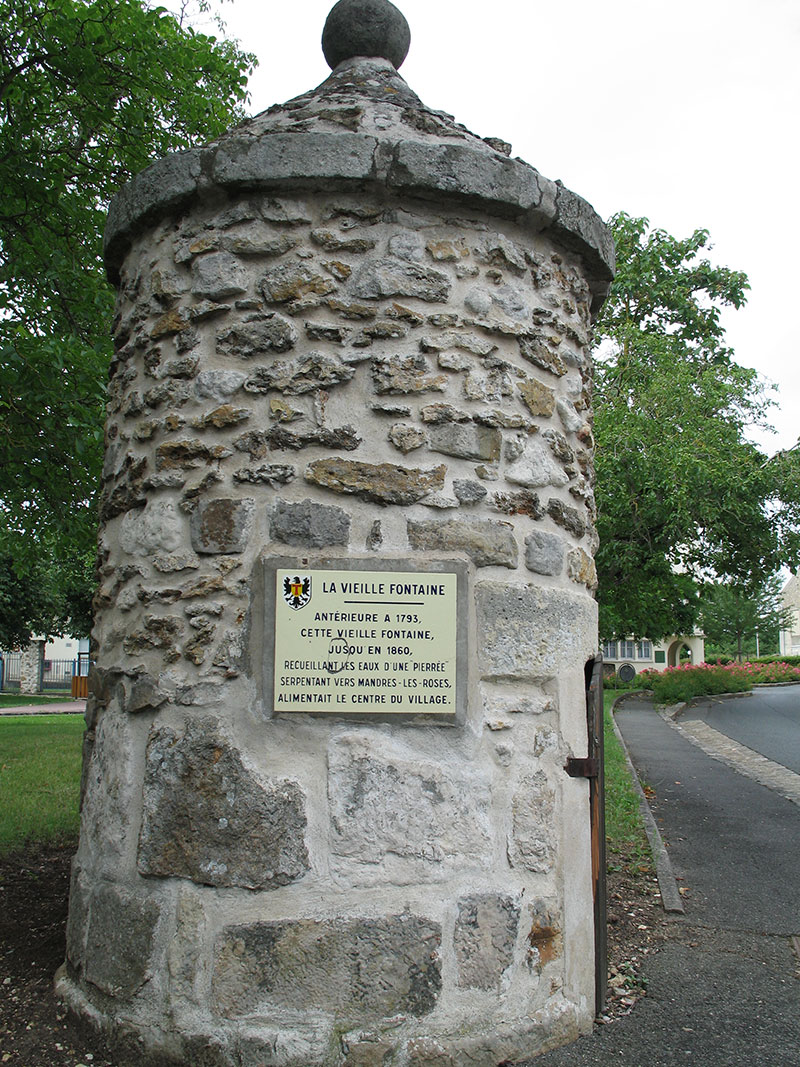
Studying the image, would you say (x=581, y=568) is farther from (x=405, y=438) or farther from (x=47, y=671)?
(x=47, y=671)

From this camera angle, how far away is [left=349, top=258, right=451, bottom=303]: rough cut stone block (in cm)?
370

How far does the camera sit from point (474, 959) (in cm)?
338

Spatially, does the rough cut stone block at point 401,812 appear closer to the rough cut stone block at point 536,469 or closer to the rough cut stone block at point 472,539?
the rough cut stone block at point 472,539

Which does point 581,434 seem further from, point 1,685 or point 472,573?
point 1,685

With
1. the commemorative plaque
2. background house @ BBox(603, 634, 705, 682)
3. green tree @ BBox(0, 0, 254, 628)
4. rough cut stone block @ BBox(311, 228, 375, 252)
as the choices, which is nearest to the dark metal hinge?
the commemorative plaque

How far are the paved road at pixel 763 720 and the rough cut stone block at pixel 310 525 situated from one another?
1028 cm

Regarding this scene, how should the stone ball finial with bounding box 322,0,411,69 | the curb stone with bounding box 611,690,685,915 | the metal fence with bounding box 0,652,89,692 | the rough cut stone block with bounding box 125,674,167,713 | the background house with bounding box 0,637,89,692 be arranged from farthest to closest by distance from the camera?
the metal fence with bounding box 0,652,89,692 < the background house with bounding box 0,637,89,692 < the curb stone with bounding box 611,690,685,915 < the stone ball finial with bounding box 322,0,411,69 < the rough cut stone block with bounding box 125,674,167,713

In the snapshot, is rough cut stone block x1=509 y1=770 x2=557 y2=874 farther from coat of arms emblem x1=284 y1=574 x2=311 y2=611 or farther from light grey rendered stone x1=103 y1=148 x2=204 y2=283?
light grey rendered stone x1=103 y1=148 x2=204 y2=283

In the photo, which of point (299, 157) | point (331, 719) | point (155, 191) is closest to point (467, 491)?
point (331, 719)

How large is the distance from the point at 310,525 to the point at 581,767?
155 centimetres

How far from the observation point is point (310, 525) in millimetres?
3564

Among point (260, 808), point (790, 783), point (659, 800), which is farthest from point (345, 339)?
point (790, 783)

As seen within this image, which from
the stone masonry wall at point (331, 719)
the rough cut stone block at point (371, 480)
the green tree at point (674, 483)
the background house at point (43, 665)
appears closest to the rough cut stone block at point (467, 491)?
the stone masonry wall at point (331, 719)

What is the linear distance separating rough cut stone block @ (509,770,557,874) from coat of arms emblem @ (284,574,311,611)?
1133 mm
